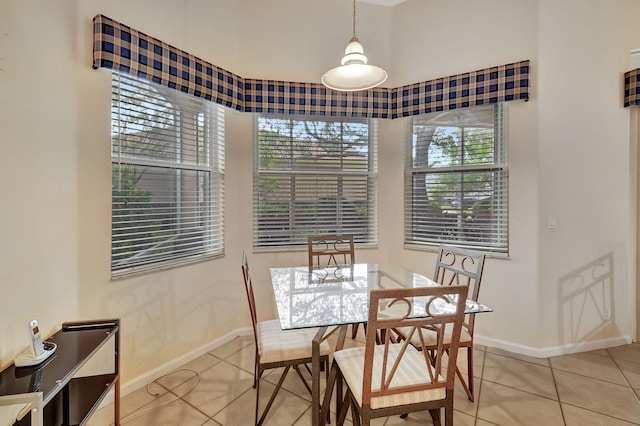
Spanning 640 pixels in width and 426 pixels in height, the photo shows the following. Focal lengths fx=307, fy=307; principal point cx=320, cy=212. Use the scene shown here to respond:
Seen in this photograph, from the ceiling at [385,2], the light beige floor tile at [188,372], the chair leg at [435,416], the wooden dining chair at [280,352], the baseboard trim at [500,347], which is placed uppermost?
the ceiling at [385,2]

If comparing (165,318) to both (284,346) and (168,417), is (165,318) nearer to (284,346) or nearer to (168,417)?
(168,417)

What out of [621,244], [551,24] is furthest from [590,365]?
[551,24]

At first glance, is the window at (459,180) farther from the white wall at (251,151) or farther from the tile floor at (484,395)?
the tile floor at (484,395)

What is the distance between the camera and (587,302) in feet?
8.58

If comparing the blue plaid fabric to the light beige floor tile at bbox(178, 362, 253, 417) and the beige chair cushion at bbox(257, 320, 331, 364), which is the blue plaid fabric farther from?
the light beige floor tile at bbox(178, 362, 253, 417)

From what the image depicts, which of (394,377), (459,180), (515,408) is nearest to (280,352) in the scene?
(394,377)

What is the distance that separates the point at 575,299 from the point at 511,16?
2443 mm

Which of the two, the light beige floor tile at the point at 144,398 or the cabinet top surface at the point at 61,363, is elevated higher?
the cabinet top surface at the point at 61,363

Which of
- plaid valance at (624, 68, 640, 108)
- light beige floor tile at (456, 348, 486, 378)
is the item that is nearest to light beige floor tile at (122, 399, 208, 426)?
light beige floor tile at (456, 348, 486, 378)

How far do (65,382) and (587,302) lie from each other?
3577 millimetres

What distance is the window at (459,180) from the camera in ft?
8.82

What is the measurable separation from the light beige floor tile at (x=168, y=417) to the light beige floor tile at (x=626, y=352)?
10.5 feet

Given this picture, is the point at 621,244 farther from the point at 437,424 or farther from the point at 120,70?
the point at 120,70

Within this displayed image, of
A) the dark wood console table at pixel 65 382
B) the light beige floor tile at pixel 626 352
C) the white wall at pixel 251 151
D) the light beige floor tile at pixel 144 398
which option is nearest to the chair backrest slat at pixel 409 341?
the dark wood console table at pixel 65 382
